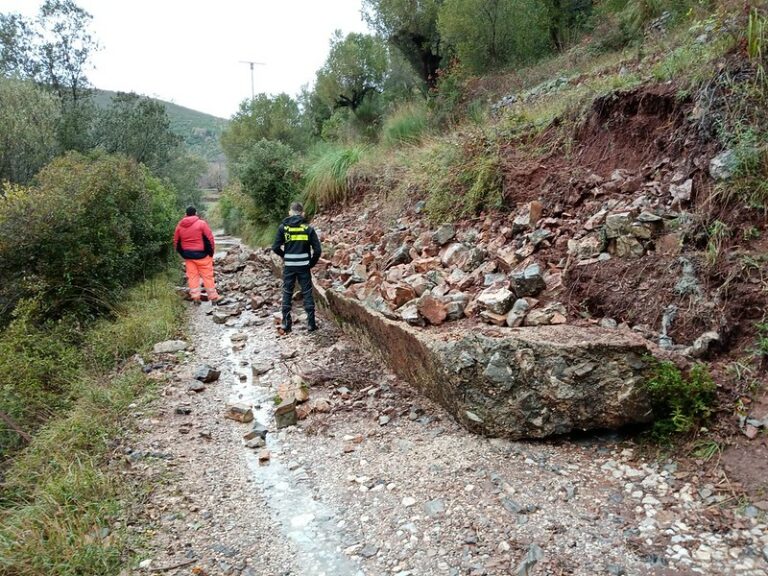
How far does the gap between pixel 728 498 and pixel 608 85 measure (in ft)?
16.8

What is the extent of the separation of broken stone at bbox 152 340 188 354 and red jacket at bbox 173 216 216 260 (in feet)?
8.83

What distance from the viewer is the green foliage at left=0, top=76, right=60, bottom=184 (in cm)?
1312

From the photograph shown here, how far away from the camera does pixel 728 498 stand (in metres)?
2.83

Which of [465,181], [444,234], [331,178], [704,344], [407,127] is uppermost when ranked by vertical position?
[407,127]

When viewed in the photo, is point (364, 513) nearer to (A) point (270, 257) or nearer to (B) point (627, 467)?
(B) point (627, 467)

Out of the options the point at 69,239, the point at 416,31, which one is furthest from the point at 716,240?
the point at 416,31

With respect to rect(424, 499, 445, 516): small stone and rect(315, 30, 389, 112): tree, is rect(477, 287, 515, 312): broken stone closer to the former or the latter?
rect(424, 499, 445, 516): small stone

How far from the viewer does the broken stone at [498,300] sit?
14.6 feet

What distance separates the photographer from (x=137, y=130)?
18.8 metres

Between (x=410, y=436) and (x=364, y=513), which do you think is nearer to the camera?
(x=364, y=513)

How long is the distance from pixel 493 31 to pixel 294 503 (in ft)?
44.9

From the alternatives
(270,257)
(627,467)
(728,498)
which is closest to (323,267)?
(270,257)

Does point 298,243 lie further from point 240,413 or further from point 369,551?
point 369,551

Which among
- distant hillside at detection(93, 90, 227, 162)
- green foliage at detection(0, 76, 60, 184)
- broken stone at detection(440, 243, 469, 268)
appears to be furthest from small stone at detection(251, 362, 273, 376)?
distant hillside at detection(93, 90, 227, 162)
